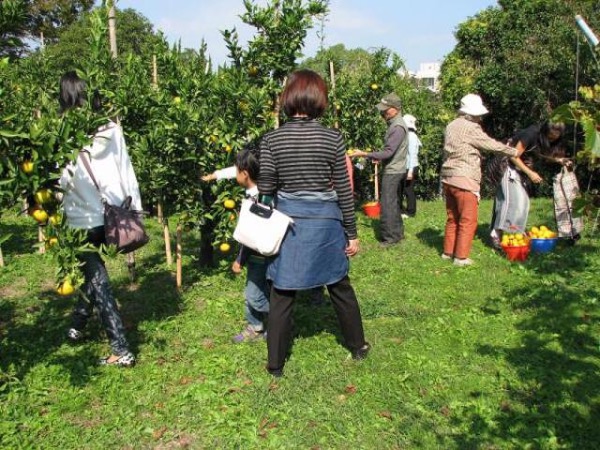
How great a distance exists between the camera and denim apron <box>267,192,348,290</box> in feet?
10.6

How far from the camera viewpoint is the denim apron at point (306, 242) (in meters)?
3.24

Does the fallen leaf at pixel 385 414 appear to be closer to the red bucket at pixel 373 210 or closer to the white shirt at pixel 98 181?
the white shirt at pixel 98 181

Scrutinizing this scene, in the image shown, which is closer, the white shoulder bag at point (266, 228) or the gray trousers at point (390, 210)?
the white shoulder bag at point (266, 228)

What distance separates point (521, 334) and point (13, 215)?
27.0 ft

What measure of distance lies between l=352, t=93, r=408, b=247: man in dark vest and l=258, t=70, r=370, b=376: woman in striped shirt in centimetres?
305

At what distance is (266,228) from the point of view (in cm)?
323

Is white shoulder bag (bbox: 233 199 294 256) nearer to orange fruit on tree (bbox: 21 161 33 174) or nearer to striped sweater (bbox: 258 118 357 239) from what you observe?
striped sweater (bbox: 258 118 357 239)

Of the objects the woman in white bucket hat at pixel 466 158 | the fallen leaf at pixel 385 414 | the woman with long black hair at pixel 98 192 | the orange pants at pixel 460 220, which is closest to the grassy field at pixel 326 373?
the fallen leaf at pixel 385 414

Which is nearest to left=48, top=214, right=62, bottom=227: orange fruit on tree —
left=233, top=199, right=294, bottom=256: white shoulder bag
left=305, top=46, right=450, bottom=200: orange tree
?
left=233, top=199, right=294, bottom=256: white shoulder bag

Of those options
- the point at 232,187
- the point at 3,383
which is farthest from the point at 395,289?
the point at 3,383

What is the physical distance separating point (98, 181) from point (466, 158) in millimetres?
3653

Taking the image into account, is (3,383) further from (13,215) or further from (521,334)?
(13,215)

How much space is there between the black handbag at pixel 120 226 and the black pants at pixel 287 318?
0.94 metres

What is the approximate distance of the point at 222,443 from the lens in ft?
9.52
